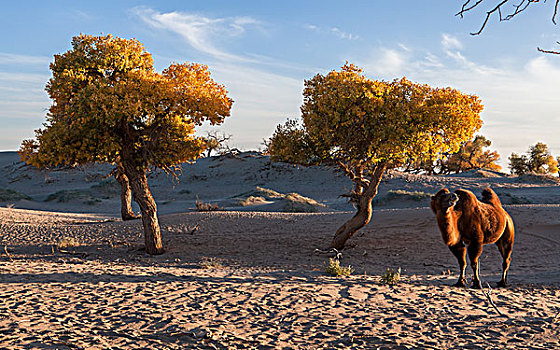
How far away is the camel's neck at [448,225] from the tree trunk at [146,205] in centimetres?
867

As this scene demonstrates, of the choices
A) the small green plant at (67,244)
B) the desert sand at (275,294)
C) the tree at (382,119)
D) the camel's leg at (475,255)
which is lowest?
the small green plant at (67,244)

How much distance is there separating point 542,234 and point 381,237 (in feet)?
16.0

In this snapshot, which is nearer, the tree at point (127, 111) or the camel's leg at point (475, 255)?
the camel's leg at point (475, 255)

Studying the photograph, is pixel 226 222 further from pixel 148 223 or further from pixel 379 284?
pixel 379 284

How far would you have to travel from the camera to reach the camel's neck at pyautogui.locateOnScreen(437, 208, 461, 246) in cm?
661

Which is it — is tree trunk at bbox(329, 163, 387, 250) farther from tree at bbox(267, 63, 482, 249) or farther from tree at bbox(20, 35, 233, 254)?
tree at bbox(20, 35, 233, 254)

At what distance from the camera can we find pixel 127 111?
36.9ft

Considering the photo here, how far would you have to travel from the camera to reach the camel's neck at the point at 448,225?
6605 mm

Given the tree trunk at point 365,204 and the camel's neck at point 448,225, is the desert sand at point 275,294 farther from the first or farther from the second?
the camel's neck at point 448,225

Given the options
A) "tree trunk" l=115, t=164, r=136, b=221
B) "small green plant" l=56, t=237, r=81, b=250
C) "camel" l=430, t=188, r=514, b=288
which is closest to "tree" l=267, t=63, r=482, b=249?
"camel" l=430, t=188, r=514, b=288

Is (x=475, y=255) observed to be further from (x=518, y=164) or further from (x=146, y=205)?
(x=518, y=164)

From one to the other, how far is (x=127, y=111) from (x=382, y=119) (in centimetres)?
638

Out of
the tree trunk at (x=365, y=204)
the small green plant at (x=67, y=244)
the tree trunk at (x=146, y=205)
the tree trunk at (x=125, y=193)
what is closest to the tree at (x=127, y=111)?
the tree trunk at (x=146, y=205)

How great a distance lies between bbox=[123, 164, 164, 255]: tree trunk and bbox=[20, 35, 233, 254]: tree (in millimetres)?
27
